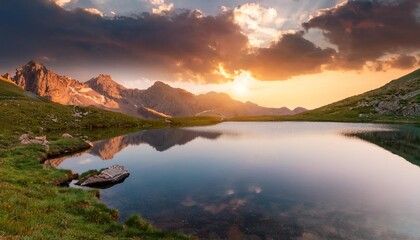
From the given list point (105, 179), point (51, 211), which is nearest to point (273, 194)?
point (105, 179)

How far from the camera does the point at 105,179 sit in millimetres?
36844

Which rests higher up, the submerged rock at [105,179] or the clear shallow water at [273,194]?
the submerged rock at [105,179]

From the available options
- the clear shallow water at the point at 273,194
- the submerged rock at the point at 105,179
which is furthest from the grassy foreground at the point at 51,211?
the clear shallow water at the point at 273,194

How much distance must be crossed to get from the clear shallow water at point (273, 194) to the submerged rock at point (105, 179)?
1.68 meters

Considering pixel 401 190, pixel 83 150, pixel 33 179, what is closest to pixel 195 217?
pixel 33 179

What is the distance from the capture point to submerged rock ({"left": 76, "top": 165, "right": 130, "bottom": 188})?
35562 millimetres

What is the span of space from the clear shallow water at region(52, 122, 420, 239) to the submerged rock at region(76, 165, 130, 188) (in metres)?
1.68

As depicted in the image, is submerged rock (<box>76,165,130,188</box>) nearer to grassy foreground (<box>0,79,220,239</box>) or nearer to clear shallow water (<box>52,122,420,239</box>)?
clear shallow water (<box>52,122,420,239</box>)

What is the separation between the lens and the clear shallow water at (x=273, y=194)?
22359 millimetres

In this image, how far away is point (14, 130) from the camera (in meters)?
76.8

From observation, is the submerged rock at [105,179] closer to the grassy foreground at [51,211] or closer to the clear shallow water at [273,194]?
the clear shallow water at [273,194]

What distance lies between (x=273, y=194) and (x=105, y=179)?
2132 cm

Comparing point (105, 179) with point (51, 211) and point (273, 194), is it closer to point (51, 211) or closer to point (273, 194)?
point (51, 211)

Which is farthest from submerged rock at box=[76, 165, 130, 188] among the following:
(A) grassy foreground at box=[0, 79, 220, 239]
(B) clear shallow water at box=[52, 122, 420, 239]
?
(A) grassy foreground at box=[0, 79, 220, 239]
